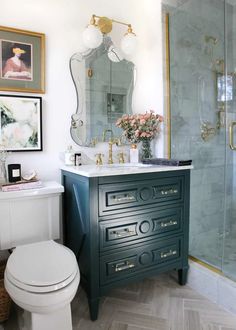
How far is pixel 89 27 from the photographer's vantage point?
1936 mm

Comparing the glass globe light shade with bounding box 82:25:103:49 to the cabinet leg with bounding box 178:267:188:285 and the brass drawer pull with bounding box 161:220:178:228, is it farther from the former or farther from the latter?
the cabinet leg with bounding box 178:267:188:285

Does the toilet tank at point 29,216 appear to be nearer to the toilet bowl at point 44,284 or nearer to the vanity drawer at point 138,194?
the toilet bowl at point 44,284

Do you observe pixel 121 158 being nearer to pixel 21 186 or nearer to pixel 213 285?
pixel 21 186

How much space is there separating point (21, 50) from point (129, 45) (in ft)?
2.83

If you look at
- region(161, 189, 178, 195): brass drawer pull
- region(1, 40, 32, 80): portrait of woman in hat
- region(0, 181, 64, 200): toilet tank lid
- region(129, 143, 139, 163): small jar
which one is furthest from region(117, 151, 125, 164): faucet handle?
region(1, 40, 32, 80): portrait of woman in hat

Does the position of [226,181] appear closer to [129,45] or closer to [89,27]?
[129,45]

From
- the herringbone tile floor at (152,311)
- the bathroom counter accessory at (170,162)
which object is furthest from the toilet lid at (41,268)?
the bathroom counter accessory at (170,162)

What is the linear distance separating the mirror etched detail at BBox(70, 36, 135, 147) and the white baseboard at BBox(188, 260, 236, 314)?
1277 millimetres

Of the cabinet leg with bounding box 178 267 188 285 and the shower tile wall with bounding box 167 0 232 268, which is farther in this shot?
the shower tile wall with bounding box 167 0 232 268

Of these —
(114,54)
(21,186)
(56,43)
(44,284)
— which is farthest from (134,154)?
(44,284)

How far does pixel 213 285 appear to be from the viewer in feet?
5.83

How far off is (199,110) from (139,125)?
62 centimetres

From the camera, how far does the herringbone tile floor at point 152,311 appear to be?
1.54 m

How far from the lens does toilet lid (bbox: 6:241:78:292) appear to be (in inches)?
44.8
